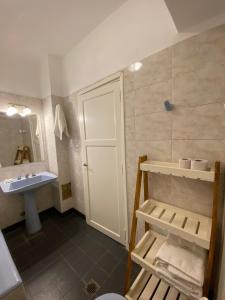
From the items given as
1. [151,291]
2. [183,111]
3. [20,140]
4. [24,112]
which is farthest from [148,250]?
[24,112]

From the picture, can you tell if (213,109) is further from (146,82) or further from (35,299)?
(35,299)

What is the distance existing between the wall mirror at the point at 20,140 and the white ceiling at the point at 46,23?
861mm

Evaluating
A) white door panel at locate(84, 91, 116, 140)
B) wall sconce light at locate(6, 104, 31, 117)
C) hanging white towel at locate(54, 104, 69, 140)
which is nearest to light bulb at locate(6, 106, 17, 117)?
wall sconce light at locate(6, 104, 31, 117)

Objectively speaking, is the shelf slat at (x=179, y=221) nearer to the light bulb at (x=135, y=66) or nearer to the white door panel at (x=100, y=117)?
the white door panel at (x=100, y=117)

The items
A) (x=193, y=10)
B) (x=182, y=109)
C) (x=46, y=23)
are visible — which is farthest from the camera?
(x=46, y=23)

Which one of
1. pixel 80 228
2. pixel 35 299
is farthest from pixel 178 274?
pixel 80 228

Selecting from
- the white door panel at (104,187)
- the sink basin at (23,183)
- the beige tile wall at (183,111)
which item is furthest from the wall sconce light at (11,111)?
the beige tile wall at (183,111)

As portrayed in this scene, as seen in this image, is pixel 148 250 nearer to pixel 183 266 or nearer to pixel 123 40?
pixel 183 266

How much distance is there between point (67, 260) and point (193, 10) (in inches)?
94.5

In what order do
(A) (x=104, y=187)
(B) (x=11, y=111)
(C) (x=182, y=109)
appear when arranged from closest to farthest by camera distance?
(C) (x=182, y=109)
(A) (x=104, y=187)
(B) (x=11, y=111)

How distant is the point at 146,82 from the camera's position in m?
1.21

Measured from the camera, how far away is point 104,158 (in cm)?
174

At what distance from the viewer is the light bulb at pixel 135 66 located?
123cm

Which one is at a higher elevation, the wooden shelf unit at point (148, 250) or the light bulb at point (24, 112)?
the light bulb at point (24, 112)
